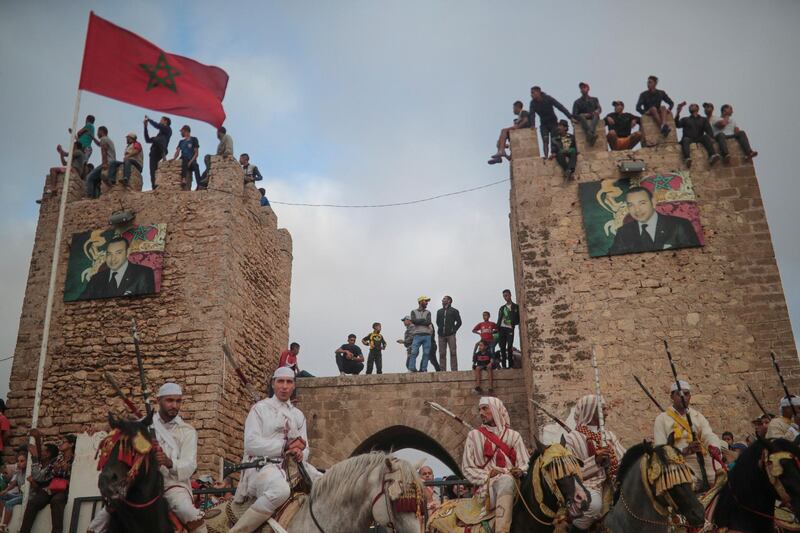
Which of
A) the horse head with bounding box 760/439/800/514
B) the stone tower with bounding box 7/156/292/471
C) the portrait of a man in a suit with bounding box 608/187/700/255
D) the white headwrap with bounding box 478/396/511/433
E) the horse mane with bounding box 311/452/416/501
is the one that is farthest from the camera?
the portrait of a man in a suit with bounding box 608/187/700/255

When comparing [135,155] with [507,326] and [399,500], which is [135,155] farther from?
[399,500]

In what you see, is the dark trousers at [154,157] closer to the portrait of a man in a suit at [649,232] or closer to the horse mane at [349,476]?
the portrait of a man in a suit at [649,232]

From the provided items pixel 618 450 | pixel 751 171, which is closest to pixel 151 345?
pixel 618 450

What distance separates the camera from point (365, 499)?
4312mm

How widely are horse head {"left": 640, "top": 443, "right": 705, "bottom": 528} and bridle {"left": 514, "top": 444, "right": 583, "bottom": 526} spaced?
20.9 inches

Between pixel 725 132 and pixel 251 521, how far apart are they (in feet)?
38.4

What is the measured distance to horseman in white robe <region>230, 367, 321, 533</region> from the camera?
4.63 metres

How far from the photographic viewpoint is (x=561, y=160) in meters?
12.7

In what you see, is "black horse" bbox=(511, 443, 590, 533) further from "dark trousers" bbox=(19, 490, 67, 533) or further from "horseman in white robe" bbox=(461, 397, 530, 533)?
"dark trousers" bbox=(19, 490, 67, 533)

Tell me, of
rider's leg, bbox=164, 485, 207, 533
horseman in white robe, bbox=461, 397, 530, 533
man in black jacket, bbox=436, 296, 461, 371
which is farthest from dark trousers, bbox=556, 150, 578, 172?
rider's leg, bbox=164, 485, 207, 533

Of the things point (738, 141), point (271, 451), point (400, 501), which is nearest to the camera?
point (400, 501)

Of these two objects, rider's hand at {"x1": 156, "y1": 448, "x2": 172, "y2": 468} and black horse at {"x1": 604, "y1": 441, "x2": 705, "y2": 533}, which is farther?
black horse at {"x1": 604, "y1": 441, "x2": 705, "y2": 533}

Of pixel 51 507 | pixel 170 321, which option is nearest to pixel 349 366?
pixel 170 321

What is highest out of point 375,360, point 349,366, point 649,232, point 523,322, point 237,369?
point 649,232
